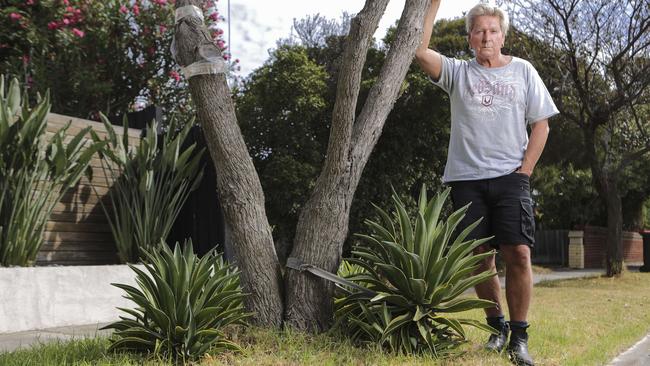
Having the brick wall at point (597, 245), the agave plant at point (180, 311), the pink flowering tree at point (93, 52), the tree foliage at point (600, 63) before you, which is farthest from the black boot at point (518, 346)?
the brick wall at point (597, 245)

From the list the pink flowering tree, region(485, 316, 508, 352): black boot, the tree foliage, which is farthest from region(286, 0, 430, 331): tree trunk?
the tree foliage

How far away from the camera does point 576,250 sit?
23484mm

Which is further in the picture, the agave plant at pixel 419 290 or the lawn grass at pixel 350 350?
the agave plant at pixel 419 290

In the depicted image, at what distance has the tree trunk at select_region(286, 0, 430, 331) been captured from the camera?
3.91 m

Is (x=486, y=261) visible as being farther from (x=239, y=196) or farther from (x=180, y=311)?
(x=180, y=311)

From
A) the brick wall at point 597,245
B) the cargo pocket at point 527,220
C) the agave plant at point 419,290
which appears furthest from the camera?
the brick wall at point 597,245

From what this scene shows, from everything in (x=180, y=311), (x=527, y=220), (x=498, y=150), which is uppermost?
(x=498, y=150)

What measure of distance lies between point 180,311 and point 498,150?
203 cm

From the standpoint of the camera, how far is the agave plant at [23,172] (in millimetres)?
5539

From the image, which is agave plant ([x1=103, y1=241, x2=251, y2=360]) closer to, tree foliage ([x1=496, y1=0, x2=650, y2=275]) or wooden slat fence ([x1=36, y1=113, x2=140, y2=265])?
wooden slat fence ([x1=36, y1=113, x2=140, y2=265])

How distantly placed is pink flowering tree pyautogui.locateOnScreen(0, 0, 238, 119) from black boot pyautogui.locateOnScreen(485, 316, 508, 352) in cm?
679

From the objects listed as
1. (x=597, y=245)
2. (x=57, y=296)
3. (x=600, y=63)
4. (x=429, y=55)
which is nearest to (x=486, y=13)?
(x=429, y=55)

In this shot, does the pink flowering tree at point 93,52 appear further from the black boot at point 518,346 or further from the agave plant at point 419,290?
the black boot at point 518,346

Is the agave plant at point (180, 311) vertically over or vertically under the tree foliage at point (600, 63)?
under
